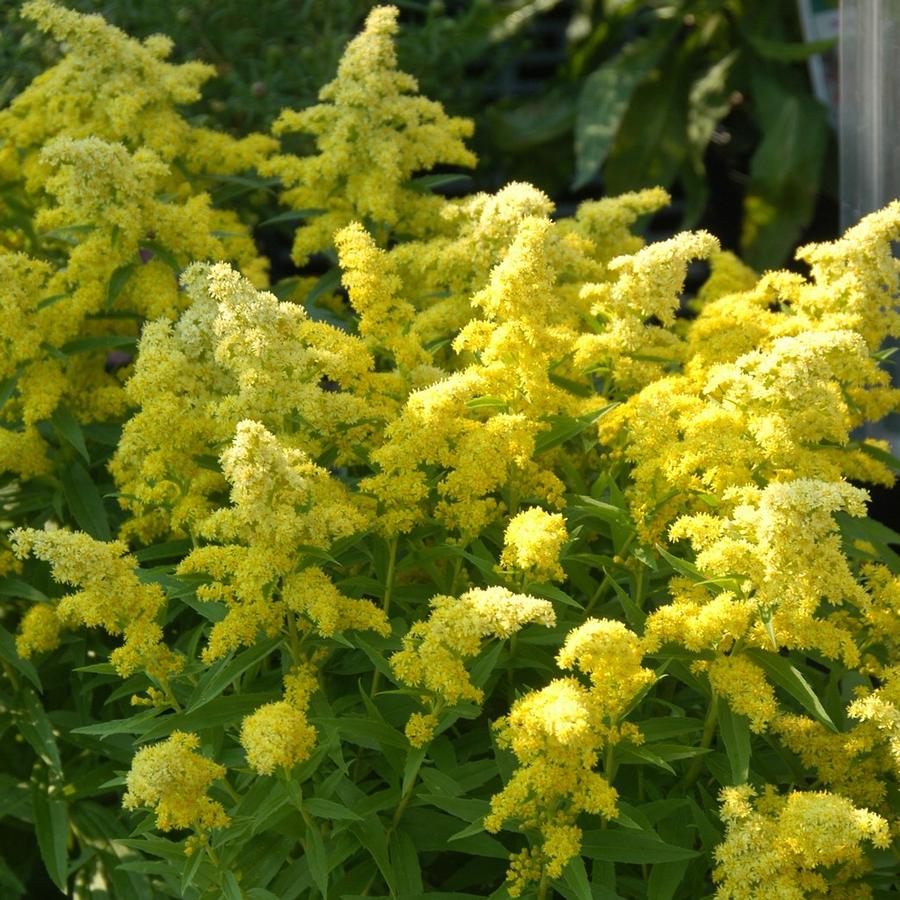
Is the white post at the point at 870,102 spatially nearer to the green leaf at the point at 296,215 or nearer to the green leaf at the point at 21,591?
the green leaf at the point at 296,215

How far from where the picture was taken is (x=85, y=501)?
2875mm

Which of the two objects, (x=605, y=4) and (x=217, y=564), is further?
(x=605, y=4)

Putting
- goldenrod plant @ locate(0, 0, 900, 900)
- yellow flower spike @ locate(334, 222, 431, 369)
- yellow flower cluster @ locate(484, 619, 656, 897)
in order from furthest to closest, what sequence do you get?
yellow flower spike @ locate(334, 222, 431, 369)
goldenrod plant @ locate(0, 0, 900, 900)
yellow flower cluster @ locate(484, 619, 656, 897)

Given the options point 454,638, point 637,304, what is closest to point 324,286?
point 637,304

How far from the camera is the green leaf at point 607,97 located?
634 cm

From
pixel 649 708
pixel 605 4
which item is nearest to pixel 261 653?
pixel 649 708

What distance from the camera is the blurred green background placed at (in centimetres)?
557

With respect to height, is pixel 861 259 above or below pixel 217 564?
above

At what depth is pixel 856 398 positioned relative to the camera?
2898 millimetres

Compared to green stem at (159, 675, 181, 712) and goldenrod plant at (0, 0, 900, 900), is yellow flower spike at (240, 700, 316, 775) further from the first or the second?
green stem at (159, 675, 181, 712)

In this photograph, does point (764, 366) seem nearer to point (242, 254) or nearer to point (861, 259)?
point (861, 259)

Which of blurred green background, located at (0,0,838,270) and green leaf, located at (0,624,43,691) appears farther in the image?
blurred green background, located at (0,0,838,270)

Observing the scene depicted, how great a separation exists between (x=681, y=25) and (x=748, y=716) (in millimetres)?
5517

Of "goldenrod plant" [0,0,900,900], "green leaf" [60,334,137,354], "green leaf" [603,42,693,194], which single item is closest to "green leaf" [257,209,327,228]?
"goldenrod plant" [0,0,900,900]
